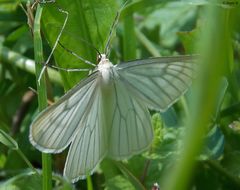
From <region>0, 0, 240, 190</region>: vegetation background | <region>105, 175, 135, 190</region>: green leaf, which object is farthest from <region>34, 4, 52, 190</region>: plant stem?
<region>105, 175, 135, 190</region>: green leaf

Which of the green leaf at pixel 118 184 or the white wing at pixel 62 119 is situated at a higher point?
the white wing at pixel 62 119

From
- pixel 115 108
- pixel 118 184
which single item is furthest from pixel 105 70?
pixel 118 184

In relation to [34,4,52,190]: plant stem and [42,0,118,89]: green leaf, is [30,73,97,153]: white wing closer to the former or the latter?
[34,4,52,190]: plant stem

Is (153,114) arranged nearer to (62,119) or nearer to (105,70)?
(105,70)

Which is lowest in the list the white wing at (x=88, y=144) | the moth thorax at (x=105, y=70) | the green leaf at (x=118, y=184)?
the green leaf at (x=118, y=184)

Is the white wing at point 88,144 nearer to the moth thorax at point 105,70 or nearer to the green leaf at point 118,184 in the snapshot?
the moth thorax at point 105,70

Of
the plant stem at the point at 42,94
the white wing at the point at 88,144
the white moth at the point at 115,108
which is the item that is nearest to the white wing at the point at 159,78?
the white moth at the point at 115,108

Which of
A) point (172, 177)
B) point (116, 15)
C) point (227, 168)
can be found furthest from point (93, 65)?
point (172, 177)
